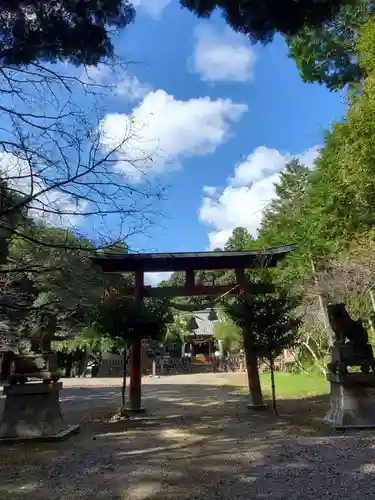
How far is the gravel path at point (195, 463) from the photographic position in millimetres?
4305

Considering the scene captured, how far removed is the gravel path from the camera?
4.30 m

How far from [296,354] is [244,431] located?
14.2m

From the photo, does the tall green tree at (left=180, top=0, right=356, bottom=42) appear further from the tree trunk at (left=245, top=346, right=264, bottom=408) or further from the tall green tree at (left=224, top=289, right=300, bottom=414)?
the tree trunk at (left=245, top=346, right=264, bottom=408)

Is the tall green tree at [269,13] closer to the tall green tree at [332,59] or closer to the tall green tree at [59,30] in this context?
the tall green tree at [59,30]

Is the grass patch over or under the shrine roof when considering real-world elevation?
under

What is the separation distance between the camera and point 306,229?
17938mm

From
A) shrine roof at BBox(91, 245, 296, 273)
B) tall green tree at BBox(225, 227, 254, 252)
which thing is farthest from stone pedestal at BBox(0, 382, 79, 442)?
tall green tree at BBox(225, 227, 254, 252)

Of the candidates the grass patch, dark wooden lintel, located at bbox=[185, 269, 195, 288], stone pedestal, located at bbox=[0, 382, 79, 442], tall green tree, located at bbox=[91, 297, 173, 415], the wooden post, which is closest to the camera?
stone pedestal, located at bbox=[0, 382, 79, 442]

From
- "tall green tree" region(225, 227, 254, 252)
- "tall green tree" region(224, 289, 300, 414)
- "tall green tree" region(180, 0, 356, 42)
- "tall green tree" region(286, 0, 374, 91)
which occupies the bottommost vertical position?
"tall green tree" region(224, 289, 300, 414)

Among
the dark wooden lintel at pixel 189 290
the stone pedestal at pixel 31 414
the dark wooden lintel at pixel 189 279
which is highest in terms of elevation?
the dark wooden lintel at pixel 189 279

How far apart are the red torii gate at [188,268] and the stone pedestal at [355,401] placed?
131 inches

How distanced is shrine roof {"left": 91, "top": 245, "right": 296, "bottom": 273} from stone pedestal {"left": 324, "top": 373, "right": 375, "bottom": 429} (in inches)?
160

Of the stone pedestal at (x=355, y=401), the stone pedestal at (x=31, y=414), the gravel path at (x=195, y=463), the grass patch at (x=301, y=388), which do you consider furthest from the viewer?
the grass patch at (x=301, y=388)

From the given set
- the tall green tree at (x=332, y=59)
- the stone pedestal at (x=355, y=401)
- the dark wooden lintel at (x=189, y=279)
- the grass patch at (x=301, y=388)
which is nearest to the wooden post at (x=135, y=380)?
the dark wooden lintel at (x=189, y=279)
